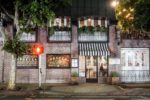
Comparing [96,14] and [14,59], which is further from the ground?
[96,14]

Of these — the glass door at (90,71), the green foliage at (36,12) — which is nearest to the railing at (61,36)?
the glass door at (90,71)

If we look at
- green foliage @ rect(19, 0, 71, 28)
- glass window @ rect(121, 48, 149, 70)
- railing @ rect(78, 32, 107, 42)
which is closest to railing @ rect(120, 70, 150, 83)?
glass window @ rect(121, 48, 149, 70)

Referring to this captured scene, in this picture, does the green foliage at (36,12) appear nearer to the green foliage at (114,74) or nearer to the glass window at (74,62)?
the glass window at (74,62)

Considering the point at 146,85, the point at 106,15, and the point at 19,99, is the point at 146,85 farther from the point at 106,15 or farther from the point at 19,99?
the point at 19,99

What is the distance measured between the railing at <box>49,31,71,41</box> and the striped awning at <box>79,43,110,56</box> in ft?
4.14

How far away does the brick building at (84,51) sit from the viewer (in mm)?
32562

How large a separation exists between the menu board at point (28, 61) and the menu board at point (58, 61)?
1.09 metres

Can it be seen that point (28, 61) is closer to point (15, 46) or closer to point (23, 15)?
point (15, 46)

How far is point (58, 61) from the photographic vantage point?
33.0 meters

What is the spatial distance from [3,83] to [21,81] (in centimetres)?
149

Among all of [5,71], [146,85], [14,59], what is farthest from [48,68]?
[146,85]

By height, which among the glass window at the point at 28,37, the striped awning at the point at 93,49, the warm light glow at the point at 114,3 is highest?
the warm light glow at the point at 114,3

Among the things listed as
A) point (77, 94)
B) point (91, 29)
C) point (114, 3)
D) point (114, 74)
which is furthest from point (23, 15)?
point (114, 74)

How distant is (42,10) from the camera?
25.7 m
